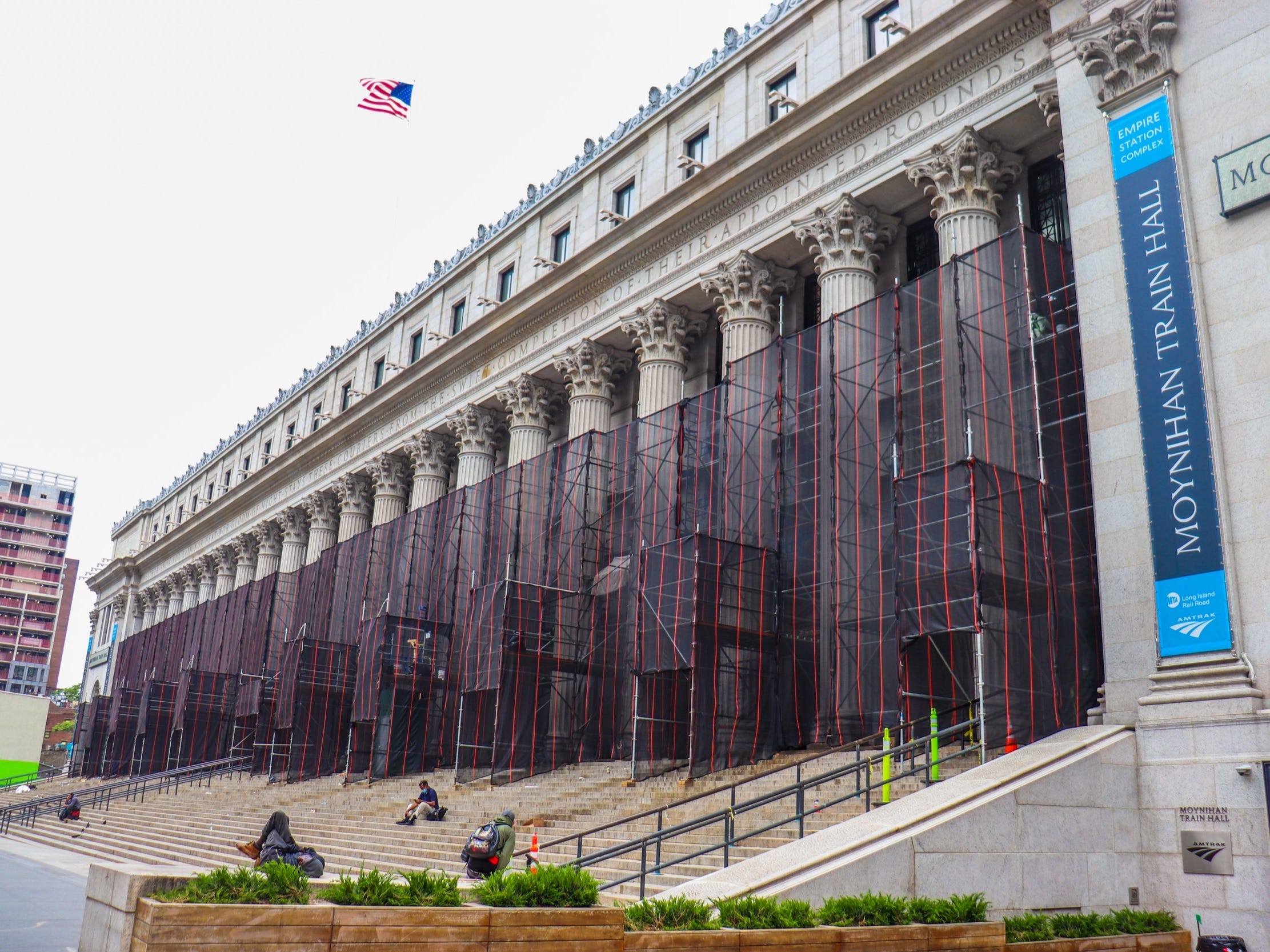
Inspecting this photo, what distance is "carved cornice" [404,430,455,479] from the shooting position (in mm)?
48375

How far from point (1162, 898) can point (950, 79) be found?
66.8 feet

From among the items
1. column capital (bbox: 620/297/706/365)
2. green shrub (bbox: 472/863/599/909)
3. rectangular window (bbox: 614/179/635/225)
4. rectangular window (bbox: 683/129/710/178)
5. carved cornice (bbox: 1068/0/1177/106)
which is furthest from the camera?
rectangular window (bbox: 614/179/635/225)

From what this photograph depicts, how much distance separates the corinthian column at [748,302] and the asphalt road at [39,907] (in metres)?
21.3

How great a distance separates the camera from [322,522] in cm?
5872

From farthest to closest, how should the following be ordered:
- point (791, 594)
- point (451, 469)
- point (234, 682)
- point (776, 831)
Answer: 1. point (234, 682)
2. point (451, 469)
3. point (791, 594)
4. point (776, 831)

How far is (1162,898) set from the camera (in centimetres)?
1673

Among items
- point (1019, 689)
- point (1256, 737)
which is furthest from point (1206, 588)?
point (1019, 689)

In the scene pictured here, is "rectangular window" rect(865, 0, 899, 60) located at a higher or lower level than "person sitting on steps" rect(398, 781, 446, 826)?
higher

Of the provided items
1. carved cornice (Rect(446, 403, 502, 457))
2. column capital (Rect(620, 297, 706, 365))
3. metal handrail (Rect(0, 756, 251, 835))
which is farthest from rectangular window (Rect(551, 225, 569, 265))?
metal handrail (Rect(0, 756, 251, 835))

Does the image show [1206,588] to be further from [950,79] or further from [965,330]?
[950,79]

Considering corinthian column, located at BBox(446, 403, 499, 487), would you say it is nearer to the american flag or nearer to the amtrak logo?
the american flag

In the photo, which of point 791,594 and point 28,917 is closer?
point 28,917

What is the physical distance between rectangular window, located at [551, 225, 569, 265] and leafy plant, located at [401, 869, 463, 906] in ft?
114

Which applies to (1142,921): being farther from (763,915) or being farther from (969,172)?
(969,172)
